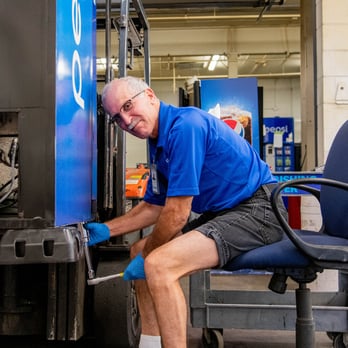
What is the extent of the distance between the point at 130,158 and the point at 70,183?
13441mm

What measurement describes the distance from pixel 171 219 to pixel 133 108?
532 millimetres

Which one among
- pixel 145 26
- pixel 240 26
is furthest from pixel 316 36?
pixel 240 26

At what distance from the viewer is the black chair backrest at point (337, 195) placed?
2.03 meters

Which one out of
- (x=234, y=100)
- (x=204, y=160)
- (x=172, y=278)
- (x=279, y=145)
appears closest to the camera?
(x=172, y=278)

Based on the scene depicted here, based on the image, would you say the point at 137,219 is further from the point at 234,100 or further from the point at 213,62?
the point at 213,62

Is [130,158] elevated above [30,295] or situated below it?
above

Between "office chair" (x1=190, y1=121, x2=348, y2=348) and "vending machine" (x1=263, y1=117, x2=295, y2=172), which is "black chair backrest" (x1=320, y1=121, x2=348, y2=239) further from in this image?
"vending machine" (x1=263, y1=117, x2=295, y2=172)

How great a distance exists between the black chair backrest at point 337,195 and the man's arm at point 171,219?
65 cm

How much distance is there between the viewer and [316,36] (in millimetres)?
4965

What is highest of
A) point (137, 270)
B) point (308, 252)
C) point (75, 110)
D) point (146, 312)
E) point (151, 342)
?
point (75, 110)

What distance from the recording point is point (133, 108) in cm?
212

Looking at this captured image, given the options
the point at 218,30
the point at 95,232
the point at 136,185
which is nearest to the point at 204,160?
the point at 95,232

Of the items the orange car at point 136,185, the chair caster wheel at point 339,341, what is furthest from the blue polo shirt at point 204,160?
the chair caster wheel at point 339,341

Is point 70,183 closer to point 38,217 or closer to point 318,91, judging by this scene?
point 38,217
